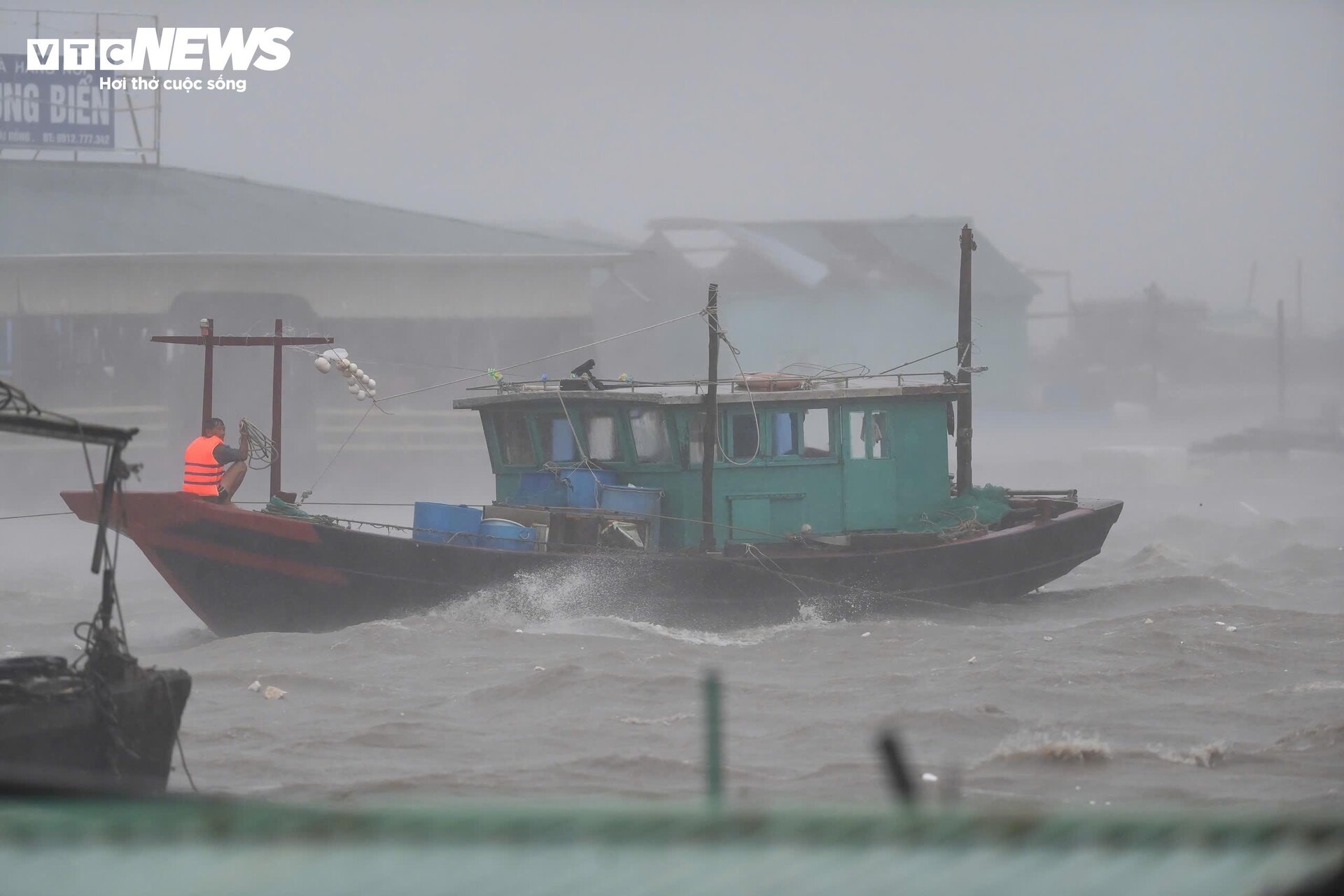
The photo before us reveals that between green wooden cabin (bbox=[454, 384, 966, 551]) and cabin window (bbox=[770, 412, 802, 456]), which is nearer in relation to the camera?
green wooden cabin (bbox=[454, 384, 966, 551])

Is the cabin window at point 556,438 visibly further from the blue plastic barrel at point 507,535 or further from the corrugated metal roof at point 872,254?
the corrugated metal roof at point 872,254

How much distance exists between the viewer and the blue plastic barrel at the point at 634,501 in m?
14.4

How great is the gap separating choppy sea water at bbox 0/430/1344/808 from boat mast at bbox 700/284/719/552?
1.05m

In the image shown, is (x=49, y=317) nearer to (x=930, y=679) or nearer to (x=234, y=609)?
(x=234, y=609)

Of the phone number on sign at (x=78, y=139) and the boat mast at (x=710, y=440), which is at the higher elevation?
the phone number on sign at (x=78, y=139)

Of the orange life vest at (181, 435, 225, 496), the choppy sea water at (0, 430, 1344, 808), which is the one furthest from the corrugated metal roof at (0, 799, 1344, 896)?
the orange life vest at (181, 435, 225, 496)

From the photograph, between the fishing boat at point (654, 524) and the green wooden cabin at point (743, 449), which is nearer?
the fishing boat at point (654, 524)

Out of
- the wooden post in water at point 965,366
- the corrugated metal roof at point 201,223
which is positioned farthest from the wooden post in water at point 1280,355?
the wooden post in water at point 965,366

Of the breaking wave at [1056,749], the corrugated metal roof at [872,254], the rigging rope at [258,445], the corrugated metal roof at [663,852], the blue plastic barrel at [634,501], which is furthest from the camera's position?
the corrugated metal roof at [872,254]

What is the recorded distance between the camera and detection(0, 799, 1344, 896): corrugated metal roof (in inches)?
55.7

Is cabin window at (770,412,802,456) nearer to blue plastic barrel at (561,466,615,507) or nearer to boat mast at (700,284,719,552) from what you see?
boat mast at (700,284,719,552)

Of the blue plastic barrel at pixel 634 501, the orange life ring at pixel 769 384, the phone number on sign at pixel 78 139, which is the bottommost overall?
the blue plastic barrel at pixel 634 501

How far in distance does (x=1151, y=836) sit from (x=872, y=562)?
13.4 metres

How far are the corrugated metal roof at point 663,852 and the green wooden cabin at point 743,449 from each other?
12663 millimetres
